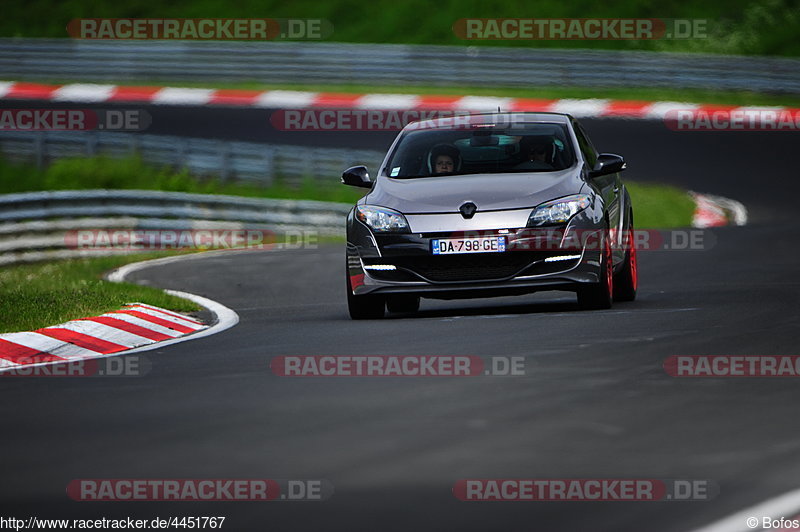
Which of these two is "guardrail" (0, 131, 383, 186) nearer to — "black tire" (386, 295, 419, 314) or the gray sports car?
"black tire" (386, 295, 419, 314)

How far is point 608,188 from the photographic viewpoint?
12.7m

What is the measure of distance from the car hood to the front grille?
1.11 ft

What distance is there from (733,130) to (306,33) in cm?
1412

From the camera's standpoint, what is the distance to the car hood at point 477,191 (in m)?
11.5

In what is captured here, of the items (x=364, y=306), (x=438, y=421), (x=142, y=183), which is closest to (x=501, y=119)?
(x=364, y=306)

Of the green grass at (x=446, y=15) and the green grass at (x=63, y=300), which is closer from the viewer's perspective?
the green grass at (x=63, y=300)

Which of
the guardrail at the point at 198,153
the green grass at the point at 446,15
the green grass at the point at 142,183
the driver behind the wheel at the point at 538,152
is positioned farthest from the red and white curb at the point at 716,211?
the green grass at the point at 446,15

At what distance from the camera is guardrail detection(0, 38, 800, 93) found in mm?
34812

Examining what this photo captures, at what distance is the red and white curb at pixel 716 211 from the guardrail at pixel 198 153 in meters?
6.17

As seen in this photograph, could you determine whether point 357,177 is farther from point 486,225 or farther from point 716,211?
point 716,211

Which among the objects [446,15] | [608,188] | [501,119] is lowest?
[608,188]

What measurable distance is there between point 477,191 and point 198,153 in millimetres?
17690

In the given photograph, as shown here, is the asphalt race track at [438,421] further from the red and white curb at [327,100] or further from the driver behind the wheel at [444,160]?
the red and white curb at [327,100]

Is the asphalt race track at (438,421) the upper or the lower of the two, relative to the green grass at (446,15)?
lower
